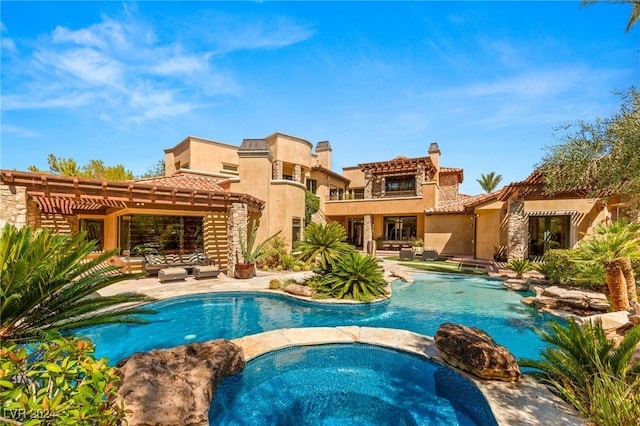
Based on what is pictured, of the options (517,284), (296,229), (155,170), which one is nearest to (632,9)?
(517,284)

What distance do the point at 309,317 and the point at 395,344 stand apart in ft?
12.3

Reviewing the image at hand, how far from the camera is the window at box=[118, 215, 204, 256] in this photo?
19.8 meters

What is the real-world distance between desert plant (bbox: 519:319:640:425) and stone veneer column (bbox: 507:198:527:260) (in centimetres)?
1604

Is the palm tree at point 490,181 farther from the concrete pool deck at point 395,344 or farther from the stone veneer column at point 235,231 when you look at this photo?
the concrete pool deck at point 395,344

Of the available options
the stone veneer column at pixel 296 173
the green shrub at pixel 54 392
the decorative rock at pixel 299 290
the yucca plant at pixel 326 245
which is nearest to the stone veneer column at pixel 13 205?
the decorative rock at pixel 299 290

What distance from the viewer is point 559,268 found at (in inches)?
538

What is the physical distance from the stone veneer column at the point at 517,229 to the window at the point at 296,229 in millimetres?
15015

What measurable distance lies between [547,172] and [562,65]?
467 centimetres

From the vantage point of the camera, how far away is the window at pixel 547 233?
18.7 m

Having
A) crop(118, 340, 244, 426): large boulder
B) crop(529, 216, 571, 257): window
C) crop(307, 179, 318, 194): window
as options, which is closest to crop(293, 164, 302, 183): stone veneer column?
crop(307, 179, 318, 194): window

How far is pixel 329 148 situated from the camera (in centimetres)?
3441

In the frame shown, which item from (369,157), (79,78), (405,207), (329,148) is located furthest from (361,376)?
(369,157)

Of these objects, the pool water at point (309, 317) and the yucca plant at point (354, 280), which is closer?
the pool water at point (309, 317)

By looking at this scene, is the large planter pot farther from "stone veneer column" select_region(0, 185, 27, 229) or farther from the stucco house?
"stone veneer column" select_region(0, 185, 27, 229)
